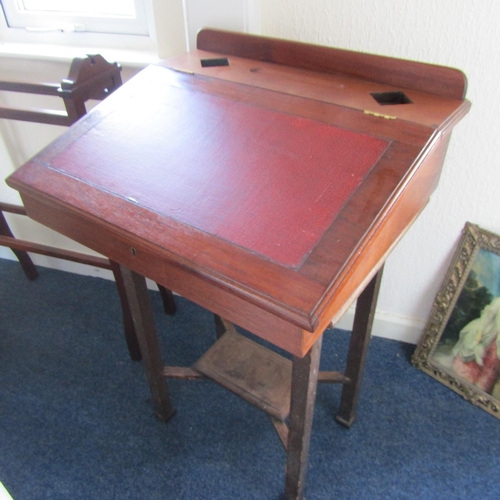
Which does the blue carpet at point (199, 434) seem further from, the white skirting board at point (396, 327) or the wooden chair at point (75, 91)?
the wooden chair at point (75, 91)

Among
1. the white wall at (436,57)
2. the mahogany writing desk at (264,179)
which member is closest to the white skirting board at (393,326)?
the white wall at (436,57)

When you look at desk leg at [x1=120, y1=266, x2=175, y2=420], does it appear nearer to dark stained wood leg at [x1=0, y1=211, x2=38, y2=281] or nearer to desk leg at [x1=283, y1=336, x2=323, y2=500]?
desk leg at [x1=283, y1=336, x2=323, y2=500]

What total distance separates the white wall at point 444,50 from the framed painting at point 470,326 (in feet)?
0.20

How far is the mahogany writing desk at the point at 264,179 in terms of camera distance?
914 mm

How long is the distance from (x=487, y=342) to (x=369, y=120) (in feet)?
3.44

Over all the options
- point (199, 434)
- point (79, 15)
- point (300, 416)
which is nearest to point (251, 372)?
point (199, 434)

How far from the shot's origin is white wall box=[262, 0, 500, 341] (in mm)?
1328

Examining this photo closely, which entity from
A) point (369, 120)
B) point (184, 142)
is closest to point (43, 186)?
point (184, 142)

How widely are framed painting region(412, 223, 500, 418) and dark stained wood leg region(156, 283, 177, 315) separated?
106cm

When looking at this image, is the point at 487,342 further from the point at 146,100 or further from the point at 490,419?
the point at 146,100

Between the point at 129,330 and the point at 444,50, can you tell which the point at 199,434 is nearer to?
the point at 129,330

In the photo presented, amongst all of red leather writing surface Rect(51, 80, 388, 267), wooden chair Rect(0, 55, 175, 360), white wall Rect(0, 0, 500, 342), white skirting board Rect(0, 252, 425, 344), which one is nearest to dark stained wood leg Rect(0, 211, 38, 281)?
wooden chair Rect(0, 55, 175, 360)

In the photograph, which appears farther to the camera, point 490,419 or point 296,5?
point 490,419

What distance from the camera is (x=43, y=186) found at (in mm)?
1145
